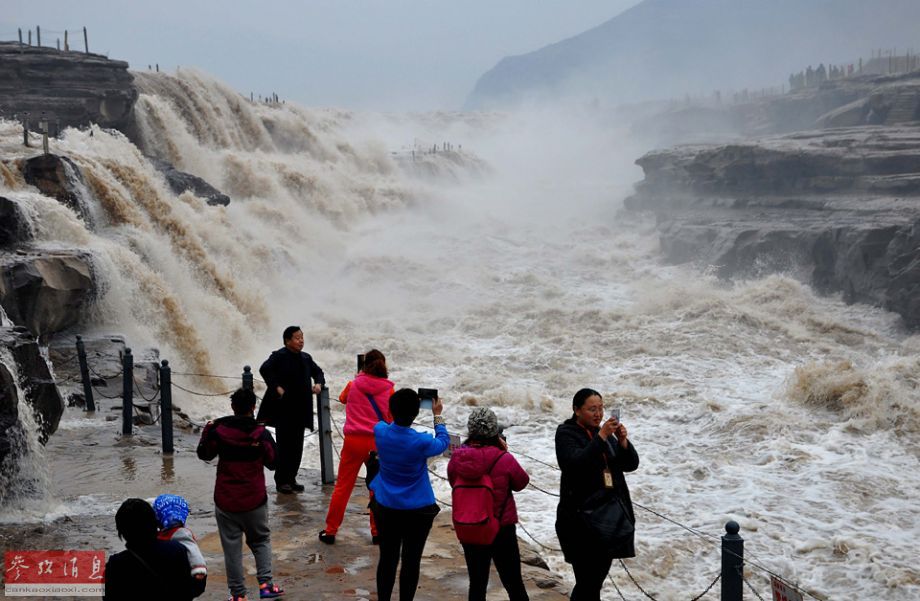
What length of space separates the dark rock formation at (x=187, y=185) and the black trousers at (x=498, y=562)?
18433 millimetres

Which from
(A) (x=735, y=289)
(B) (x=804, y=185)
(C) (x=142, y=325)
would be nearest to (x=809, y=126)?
(B) (x=804, y=185)

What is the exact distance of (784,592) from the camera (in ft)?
13.9

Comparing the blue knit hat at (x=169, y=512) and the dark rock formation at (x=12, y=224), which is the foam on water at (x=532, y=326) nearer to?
the dark rock formation at (x=12, y=224)

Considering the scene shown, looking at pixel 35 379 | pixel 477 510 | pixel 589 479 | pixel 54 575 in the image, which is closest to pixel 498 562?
pixel 477 510

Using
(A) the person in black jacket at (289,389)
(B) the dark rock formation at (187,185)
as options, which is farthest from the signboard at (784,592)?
(B) the dark rock formation at (187,185)

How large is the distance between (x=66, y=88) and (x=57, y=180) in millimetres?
10630

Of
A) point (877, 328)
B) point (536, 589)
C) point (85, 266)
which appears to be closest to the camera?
point (536, 589)

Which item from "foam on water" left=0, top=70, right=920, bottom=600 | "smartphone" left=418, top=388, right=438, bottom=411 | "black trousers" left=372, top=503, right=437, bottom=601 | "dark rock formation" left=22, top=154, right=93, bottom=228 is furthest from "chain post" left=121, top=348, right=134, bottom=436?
"dark rock formation" left=22, top=154, right=93, bottom=228

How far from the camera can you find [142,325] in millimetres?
14352

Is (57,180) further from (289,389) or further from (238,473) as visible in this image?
(238,473)

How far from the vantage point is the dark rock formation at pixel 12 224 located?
13102 mm

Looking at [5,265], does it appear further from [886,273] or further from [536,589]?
[886,273]

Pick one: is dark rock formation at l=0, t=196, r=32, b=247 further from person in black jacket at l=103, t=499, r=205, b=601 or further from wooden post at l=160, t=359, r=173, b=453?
person in black jacket at l=103, t=499, r=205, b=601

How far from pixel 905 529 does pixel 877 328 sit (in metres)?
14.3
